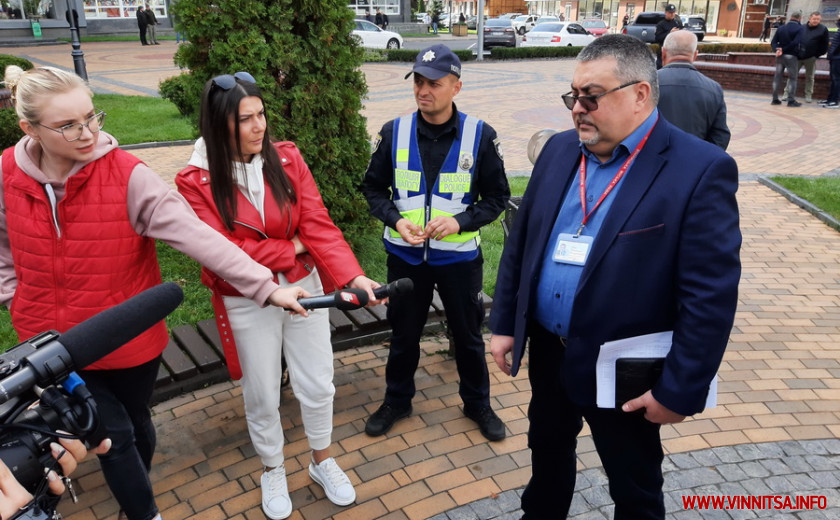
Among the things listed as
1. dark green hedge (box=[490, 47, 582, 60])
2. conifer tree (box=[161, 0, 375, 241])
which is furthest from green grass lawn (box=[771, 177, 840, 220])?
dark green hedge (box=[490, 47, 582, 60])

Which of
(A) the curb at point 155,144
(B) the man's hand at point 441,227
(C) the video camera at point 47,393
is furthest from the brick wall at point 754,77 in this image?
(C) the video camera at point 47,393

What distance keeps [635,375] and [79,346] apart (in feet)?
5.74

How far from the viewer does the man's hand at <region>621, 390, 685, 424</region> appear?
7.32ft

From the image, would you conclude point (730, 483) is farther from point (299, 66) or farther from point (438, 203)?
point (299, 66)

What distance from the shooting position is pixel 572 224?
242 cm

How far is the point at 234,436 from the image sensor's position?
368 cm

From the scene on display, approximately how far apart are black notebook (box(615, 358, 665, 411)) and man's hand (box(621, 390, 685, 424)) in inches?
1.1

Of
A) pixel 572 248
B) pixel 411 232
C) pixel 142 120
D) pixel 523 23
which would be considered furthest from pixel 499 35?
pixel 572 248

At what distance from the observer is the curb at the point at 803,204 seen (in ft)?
24.4

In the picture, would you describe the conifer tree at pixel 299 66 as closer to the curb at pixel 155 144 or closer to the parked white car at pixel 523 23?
the curb at pixel 155 144

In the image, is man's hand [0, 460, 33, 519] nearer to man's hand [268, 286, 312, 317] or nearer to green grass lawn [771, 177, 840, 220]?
man's hand [268, 286, 312, 317]

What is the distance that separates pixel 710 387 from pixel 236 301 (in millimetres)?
1946

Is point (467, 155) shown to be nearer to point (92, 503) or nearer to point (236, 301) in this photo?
point (236, 301)

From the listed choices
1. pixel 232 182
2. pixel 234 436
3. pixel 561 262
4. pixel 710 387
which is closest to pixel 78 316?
pixel 232 182
